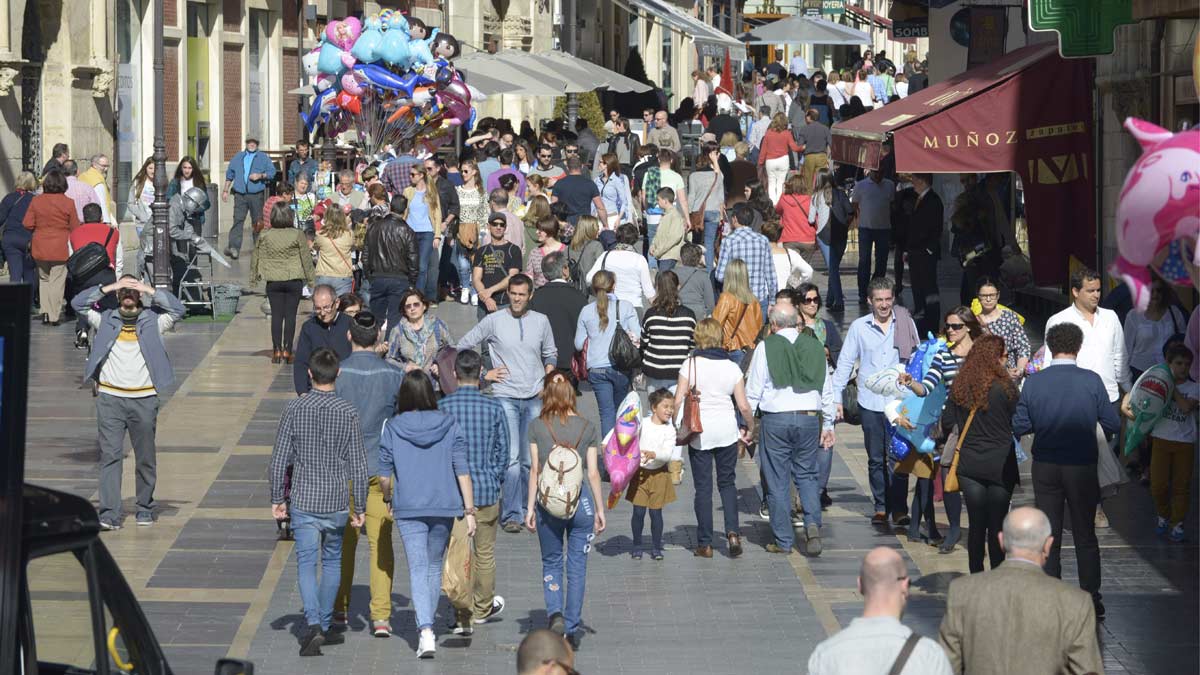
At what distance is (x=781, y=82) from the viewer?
5097cm

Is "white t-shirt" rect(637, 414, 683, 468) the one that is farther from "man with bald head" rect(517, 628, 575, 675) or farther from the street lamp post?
the street lamp post

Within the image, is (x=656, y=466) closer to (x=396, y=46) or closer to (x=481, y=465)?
(x=481, y=465)

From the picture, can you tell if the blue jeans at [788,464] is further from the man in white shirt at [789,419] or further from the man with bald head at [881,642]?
the man with bald head at [881,642]

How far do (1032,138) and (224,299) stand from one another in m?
10.6

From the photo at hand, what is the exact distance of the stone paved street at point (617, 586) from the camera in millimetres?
10734

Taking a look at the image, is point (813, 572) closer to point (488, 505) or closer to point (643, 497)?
point (643, 497)

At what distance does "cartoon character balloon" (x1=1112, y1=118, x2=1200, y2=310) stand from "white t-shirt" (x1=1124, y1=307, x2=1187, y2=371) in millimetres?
6895

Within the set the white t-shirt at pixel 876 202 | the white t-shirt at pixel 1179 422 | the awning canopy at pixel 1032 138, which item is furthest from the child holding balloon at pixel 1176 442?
the white t-shirt at pixel 876 202

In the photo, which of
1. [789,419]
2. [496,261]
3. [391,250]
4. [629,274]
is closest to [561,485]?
[789,419]

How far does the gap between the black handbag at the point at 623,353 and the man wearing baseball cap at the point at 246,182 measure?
17.0 meters

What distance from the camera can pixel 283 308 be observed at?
20.9 meters

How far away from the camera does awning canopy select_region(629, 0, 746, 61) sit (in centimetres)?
5388

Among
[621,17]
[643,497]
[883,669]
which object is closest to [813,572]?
[643,497]

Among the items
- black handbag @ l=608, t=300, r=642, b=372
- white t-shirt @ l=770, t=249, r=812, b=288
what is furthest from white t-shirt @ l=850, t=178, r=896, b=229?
black handbag @ l=608, t=300, r=642, b=372
